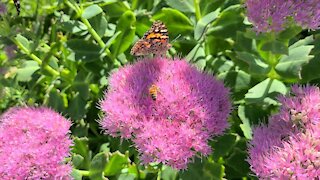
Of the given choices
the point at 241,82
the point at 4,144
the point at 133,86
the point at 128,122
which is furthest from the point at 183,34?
the point at 4,144

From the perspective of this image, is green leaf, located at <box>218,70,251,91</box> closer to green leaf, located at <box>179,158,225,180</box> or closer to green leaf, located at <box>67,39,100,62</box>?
green leaf, located at <box>179,158,225,180</box>

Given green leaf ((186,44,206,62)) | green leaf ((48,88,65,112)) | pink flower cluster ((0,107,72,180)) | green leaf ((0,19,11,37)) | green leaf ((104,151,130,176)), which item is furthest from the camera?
green leaf ((48,88,65,112))

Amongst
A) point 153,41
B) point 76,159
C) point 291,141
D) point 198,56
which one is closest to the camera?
point 291,141

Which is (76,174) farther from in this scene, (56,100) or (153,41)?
(153,41)

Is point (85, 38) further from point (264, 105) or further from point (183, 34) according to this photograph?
point (264, 105)

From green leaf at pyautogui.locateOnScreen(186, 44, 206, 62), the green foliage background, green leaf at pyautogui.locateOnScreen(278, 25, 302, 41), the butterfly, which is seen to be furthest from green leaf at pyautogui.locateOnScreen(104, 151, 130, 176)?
green leaf at pyautogui.locateOnScreen(278, 25, 302, 41)

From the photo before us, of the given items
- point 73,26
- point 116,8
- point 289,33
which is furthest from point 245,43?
point 73,26
